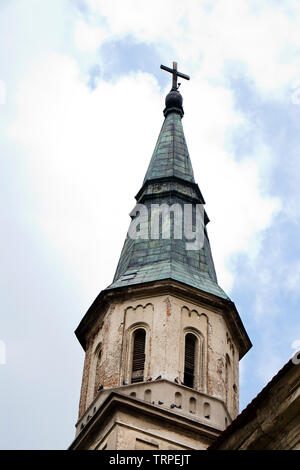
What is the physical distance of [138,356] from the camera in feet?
96.5

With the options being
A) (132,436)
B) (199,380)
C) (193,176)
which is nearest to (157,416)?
(132,436)

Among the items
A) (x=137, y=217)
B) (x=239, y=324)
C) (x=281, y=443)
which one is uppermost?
(x=137, y=217)

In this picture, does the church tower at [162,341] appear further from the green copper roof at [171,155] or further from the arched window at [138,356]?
the green copper roof at [171,155]

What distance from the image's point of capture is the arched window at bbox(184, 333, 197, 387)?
2903 cm

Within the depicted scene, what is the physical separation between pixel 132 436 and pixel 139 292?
5.55 metres

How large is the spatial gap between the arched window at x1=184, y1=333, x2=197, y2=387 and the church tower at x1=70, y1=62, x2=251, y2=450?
1.2 inches

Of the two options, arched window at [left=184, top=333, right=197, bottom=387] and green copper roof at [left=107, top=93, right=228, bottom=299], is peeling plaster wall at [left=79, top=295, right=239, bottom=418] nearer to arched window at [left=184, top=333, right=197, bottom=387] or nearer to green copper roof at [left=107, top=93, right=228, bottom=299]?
arched window at [left=184, top=333, right=197, bottom=387]

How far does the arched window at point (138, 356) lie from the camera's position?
28844mm

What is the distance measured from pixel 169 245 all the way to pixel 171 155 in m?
5.44

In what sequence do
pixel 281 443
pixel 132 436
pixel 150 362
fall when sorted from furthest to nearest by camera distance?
1. pixel 150 362
2. pixel 132 436
3. pixel 281 443

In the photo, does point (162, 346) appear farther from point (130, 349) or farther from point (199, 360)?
point (199, 360)

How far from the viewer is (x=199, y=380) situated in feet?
95.2

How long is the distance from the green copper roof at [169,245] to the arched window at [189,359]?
1760mm
